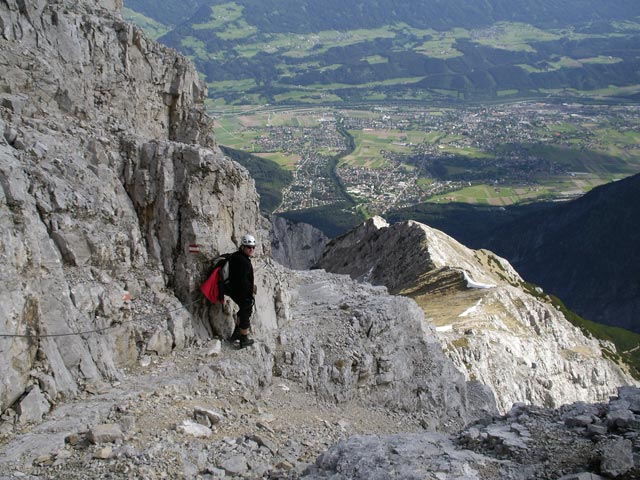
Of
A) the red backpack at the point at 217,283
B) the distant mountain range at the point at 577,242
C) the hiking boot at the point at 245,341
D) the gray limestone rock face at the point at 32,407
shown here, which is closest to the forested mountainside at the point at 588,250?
the distant mountain range at the point at 577,242

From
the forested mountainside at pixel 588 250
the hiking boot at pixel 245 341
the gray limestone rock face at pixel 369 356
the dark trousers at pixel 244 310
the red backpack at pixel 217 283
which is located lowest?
the forested mountainside at pixel 588 250

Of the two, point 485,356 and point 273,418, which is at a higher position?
point 273,418

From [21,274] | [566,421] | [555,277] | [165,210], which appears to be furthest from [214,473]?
[555,277]

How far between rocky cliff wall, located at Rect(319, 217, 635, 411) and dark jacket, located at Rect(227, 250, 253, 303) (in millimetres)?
25038

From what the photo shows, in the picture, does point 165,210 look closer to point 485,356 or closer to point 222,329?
point 222,329

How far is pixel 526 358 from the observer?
2055 inches

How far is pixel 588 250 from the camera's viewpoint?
550 feet

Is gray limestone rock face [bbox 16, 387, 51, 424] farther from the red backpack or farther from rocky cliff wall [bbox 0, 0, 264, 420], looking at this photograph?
the red backpack

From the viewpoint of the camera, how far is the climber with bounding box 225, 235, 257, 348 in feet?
66.3

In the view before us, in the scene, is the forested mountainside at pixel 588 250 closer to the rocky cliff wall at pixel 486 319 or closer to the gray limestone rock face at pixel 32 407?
the rocky cliff wall at pixel 486 319

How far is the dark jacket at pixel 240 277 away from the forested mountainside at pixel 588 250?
140 meters

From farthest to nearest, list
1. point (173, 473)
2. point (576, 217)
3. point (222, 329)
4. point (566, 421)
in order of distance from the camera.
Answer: point (576, 217) < point (222, 329) < point (566, 421) < point (173, 473)

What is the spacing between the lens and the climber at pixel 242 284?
66.3 feet

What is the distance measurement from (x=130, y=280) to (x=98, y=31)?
12.0 m
